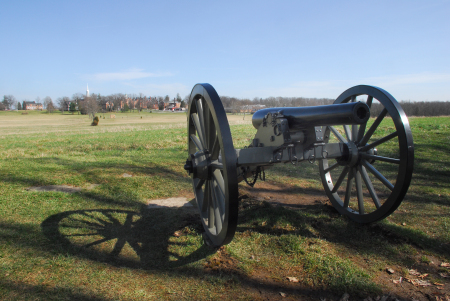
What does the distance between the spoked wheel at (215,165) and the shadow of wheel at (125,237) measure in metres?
0.49

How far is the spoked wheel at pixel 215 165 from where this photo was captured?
2670 mm

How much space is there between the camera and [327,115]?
10.1 ft

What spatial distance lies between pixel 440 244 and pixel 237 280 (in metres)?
2.81

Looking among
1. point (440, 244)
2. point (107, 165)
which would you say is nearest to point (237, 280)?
point (440, 244)

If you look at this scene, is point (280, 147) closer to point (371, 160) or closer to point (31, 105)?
point (371, 160)

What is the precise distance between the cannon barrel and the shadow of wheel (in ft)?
6.43

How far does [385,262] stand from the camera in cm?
347

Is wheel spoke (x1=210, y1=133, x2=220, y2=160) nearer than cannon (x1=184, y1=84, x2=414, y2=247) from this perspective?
No

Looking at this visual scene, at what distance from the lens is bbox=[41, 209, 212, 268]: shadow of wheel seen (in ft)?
12.0

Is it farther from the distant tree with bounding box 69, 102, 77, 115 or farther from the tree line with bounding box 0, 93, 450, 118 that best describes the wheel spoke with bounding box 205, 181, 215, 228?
the distant tree with bounding box 69, 102, 77, 115

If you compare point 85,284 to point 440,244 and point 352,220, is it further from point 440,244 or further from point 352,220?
point 440,244

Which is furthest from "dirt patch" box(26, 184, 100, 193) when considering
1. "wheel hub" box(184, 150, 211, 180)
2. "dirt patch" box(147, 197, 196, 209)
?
"wheel hub" box(184, 150, 211, 180)

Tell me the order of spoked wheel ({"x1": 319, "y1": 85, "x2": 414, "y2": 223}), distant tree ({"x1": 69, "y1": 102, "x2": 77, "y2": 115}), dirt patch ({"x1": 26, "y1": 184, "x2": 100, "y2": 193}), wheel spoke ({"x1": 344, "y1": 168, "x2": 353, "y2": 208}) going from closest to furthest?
spoked wheel ({"x1": 319, "y1": 85, "x2": 414, "y2": 223}), wheel spoke ({"x1": 344, "y1": 168, "x2": 353, "y2": 208}), dirt patch ({"x1": 26, "y1": 184, "x2": 100, "y2": 193}), distant tree ({"x1": 69, "y1": 102, "x2": 77, "y2": 115})

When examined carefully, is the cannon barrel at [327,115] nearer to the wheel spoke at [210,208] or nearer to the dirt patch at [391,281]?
the wheel spoke at [210,208]
